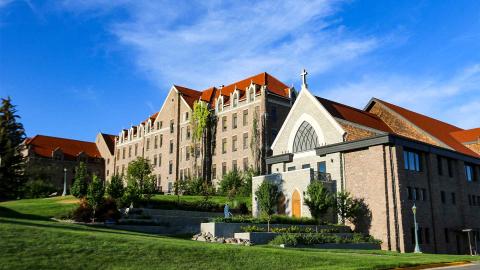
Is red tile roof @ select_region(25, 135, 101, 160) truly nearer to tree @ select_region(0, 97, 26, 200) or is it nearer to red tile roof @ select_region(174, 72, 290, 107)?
tree @ select_region(0, 97, 26, 200)

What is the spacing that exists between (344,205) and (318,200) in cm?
222

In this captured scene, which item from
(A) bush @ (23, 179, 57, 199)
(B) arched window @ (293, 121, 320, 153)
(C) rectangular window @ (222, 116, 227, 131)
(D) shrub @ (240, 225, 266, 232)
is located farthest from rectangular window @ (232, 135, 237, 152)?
(D) shrub @ (240, 225, 266, 232)

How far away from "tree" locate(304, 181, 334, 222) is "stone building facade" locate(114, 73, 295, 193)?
20657mm

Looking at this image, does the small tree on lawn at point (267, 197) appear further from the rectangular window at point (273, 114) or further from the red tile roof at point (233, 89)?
the red tile roof at point (233, 89)

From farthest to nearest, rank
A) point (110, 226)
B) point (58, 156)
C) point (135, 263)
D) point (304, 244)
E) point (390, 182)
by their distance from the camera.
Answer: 1. point (58, 156)
2. point (390, 182)
3. point (110, 226)
4. point (304, 244)
5. point (135, 263)

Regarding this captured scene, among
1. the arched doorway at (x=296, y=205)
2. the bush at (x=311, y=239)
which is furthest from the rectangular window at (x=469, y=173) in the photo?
the arched doorway at (x=296, y=205)

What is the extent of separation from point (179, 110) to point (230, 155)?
44.2 ft

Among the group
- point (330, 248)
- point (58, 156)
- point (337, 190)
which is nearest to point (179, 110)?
point (58, 156)

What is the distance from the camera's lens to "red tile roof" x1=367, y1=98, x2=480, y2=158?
143 ft

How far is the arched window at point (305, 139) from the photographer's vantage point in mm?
39959

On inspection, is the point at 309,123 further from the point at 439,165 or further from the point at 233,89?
the point at 233,89

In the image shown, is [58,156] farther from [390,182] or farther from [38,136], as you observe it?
[390,182]

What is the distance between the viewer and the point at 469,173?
42.7 m

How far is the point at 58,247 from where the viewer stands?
49.9 feet
